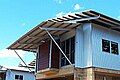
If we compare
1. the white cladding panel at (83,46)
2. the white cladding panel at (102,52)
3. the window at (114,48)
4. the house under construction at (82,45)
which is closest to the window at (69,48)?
the house under construction at (82,45)

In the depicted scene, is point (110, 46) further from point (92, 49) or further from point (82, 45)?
point (82, 45)

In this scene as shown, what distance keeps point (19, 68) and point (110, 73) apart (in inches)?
720

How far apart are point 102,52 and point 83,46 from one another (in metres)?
1.33

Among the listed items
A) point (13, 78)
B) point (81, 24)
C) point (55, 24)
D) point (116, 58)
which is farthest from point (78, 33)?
point (13, 78)

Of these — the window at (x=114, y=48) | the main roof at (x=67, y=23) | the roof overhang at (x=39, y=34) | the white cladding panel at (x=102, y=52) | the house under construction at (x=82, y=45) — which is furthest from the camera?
the window at (x=114, y=48)

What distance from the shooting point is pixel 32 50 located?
2312cm

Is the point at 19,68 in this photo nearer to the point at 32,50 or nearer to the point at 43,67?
the point at 32,50

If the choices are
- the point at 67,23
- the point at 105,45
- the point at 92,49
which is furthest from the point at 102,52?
the point at 67,23

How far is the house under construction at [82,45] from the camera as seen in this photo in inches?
623

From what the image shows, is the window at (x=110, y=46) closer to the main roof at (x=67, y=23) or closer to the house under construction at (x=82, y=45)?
the house under construction at (x=82, y=45)

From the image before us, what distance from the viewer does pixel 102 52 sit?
16.6m

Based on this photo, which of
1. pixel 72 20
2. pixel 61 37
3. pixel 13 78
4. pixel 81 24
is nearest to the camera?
pixel 72 20

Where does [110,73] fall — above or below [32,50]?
below

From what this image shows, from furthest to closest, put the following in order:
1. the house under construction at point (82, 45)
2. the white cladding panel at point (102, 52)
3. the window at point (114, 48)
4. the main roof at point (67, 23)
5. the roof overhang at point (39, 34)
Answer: the window at point (114, 48) < the roof overhang at point (39, 34) < the white cladding panel at point (102, 52) < the house under construction at point (82, 45) < the main roof at point (67, 23)
